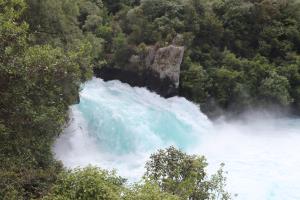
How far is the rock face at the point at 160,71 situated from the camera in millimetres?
22297

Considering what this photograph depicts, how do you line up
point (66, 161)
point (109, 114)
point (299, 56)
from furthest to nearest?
point (299, 56) < point (109, 114) < point (66, 161)

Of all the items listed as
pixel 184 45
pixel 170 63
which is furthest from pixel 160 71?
pixel 184 45

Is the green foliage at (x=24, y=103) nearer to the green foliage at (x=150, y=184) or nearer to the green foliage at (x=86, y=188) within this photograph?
the green foliage at (x=150, y=184)

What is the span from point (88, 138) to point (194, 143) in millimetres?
4448

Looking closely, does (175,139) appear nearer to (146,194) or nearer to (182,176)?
(182,176)

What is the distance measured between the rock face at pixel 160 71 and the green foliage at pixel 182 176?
40.9 ft

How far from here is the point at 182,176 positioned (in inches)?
380

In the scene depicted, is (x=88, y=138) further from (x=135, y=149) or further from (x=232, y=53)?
(x=232, y=53)

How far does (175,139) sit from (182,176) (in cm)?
978

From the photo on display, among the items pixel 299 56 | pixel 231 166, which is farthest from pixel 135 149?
pixel 299 56

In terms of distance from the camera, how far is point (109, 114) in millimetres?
19500

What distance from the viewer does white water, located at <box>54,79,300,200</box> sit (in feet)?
55.3

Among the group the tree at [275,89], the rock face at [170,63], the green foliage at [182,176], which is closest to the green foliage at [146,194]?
the green foliage at [182,176]

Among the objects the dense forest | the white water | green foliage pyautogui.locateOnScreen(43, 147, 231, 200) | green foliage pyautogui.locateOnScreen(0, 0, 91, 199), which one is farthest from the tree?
green foliage pyautogui.locateOnScreen(0, 0, 91, 199)
